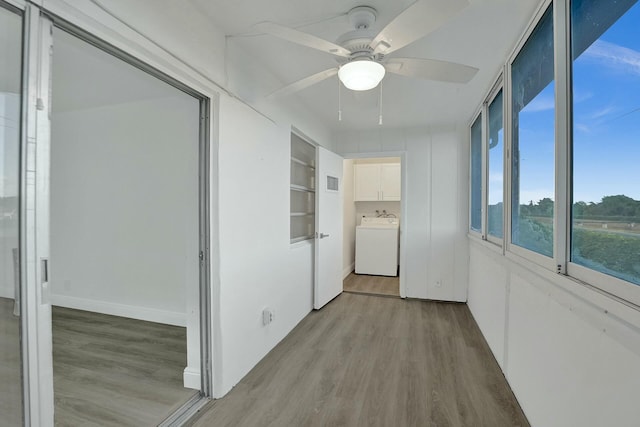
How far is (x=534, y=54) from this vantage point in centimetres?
178

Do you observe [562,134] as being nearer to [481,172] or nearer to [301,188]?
[481,172]

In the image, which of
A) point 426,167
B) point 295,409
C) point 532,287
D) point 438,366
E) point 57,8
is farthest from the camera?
point 426,167

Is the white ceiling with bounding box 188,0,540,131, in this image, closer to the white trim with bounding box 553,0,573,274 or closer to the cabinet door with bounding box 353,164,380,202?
the white trim with bounding box 553,0,573,274

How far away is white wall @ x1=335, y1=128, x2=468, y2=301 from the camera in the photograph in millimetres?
3949

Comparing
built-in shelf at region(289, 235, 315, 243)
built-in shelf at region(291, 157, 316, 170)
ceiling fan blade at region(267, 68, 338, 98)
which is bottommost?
built-in shelf at region(289, 235, 315, 243)

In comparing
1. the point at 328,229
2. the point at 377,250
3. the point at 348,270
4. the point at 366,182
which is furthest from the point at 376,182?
the point at 328,229

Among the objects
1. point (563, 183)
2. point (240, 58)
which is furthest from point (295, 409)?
point (240, 58)

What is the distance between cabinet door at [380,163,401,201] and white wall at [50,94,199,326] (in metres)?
3.79

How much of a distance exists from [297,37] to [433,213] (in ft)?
10.6

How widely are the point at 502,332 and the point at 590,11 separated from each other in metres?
2.05

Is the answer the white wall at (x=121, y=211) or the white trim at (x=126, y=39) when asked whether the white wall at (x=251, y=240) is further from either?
the white wall at (x=121, y=211)

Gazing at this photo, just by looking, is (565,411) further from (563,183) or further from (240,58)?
(240,58)

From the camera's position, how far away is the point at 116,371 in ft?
7.28

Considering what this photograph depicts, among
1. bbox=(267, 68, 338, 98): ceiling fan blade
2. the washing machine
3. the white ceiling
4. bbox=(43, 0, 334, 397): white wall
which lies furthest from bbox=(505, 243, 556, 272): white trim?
the washing machine
